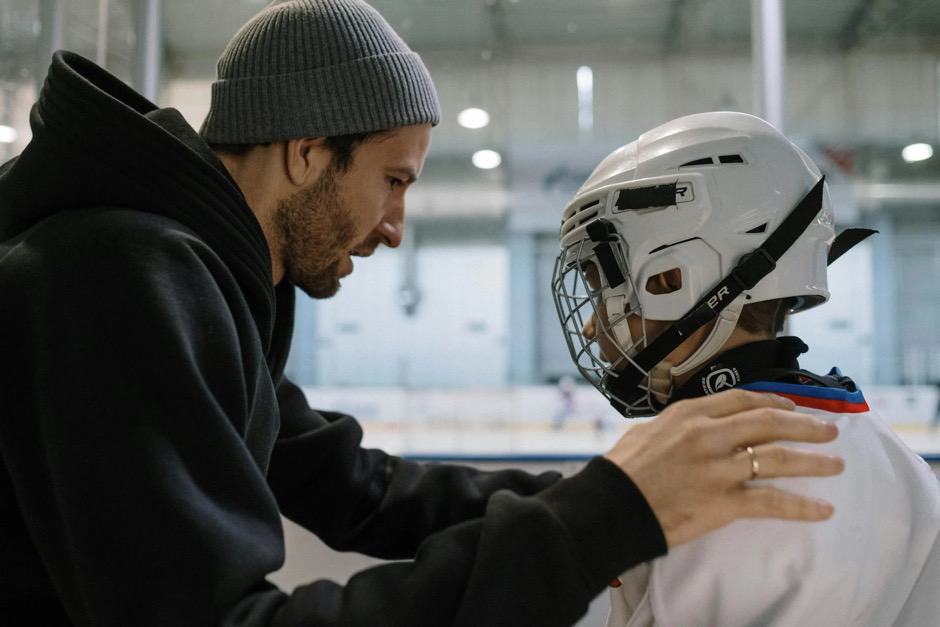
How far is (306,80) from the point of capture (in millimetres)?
1321

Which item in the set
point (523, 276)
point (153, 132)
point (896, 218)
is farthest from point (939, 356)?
point (153, 132)

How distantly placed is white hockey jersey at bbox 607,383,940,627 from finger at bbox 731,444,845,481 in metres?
0.10

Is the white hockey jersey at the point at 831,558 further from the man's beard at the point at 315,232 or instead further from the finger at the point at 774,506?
the man's beard at the point at 315,232

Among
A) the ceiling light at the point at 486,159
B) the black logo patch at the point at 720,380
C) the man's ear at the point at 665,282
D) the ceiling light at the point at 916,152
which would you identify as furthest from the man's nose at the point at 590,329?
the ceiling light at the point at 916,152

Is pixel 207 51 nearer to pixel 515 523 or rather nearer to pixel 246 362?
pixel 246 362

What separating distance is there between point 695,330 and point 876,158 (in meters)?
2.80

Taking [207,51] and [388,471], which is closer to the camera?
[388,471]

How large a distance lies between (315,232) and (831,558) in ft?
3.16

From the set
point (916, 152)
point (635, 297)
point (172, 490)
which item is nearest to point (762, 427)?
point (635, 297)

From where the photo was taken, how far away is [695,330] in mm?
1122

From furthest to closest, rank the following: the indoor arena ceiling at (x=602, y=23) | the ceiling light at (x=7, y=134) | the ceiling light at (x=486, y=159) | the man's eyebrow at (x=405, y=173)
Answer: the ceiling light at (x=486, y=159) < the indoor arena ceiling at (x=602, y=23) < the ceiling light at (x=7, y=134) < the man's eyebrow at (x=405, y=173)

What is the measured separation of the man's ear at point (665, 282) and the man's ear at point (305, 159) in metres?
0.60

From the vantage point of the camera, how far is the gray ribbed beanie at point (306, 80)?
1315 mm

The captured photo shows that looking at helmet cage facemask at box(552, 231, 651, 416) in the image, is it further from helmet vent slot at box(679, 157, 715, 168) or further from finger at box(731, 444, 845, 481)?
finger at box(731, 444, 845, 481)
